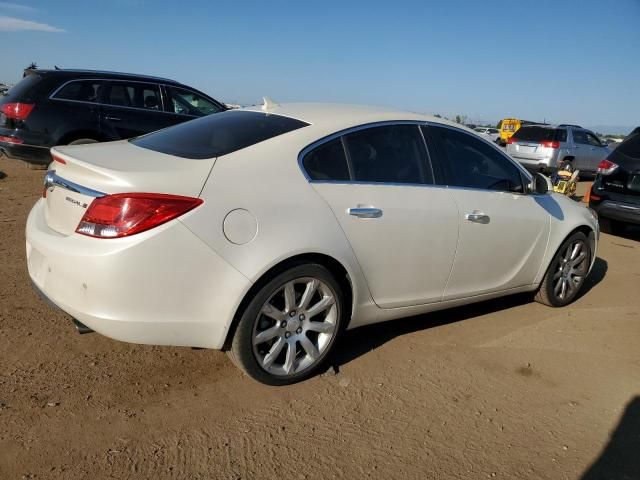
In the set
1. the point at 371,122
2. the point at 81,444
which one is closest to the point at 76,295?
the point at 81,444

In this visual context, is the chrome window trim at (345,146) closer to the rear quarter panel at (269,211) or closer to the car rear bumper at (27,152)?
the rear quarter panel at (269,211)

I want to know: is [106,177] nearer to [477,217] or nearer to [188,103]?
[477,217]

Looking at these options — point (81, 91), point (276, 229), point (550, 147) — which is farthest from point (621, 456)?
point (550, 147)

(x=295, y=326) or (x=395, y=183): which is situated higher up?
(x=395, y=183)

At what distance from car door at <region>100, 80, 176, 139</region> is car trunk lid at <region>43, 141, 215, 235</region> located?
549cm

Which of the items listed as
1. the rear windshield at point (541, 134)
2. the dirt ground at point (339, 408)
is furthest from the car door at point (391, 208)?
the rear windshield at point (541, 134)

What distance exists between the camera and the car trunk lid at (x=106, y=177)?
2.66 metres

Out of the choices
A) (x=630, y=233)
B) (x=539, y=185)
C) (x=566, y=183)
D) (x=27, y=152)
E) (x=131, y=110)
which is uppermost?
(x=131, y=110)

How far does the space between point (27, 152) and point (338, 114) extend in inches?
234

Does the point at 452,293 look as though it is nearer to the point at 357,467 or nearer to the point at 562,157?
the point at 357,467

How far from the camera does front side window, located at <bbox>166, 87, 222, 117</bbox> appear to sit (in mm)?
9133

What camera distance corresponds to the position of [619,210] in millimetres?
7543

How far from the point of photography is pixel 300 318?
309cm

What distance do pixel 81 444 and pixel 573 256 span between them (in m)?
4.14
